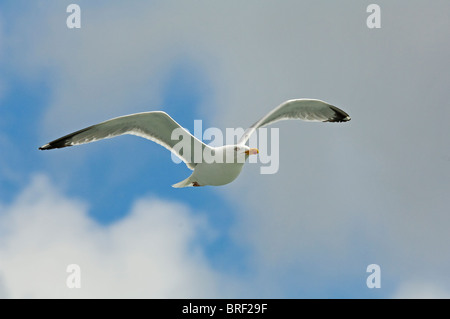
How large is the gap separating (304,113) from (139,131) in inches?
144

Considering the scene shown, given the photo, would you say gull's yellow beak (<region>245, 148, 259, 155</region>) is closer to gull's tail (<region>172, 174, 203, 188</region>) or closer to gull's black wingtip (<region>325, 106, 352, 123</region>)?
gull's tail (<region>172, 174, 203, 188</region>)

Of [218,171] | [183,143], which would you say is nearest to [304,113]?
[218,171]

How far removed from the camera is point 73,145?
9648mm

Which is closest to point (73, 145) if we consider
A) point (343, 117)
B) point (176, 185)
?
point (176, 185)

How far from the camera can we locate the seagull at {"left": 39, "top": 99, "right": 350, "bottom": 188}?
9.28 m

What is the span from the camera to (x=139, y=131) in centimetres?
979

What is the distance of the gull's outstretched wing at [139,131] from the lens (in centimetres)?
941

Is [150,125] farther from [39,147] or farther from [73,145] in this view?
[39,147]

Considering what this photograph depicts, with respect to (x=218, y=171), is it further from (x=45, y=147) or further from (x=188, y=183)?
(x=45, y=147)

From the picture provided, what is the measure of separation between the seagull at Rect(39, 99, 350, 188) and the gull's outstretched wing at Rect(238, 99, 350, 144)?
15.3 inches

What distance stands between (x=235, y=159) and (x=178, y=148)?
1.32 metres

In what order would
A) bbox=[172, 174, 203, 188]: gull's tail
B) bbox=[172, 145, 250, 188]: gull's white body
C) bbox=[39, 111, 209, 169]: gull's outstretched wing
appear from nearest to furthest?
bbox=[172, 145, 250, 188]: gull's white body → bbox=[39, 111, 209, 169]: gull's outstretched wing → bbox=[172, 174, 203, 188]: gull's tail

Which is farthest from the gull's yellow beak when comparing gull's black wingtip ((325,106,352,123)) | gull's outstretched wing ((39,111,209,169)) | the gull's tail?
gull's black wingtip ((325,106,352,123))

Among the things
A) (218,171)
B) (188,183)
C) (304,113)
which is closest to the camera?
(218,171)
